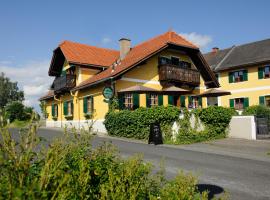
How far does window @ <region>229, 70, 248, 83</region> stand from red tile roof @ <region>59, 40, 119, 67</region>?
12428 mm

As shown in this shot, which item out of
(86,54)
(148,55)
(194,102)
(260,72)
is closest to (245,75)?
(260,72)

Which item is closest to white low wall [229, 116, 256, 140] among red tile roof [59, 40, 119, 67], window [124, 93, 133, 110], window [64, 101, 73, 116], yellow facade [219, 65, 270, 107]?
window [124, 93, 133, 110]

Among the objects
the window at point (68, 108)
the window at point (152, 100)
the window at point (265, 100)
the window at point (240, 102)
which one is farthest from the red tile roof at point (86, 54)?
the window at point (265, 100)

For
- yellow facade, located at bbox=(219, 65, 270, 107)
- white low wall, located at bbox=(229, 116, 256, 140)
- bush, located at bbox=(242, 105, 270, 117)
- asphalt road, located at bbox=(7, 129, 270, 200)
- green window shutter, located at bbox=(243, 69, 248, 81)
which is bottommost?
asphalt road, located at bbox=(7, 129, 270, 200)

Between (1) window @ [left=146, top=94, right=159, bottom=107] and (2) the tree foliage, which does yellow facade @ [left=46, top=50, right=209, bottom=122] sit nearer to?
(1) window @ [left=146, top=94, right=159, bottom=107]

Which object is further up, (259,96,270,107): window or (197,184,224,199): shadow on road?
(259,96,270,107): window

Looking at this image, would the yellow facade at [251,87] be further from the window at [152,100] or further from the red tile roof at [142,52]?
the window at [152,100]

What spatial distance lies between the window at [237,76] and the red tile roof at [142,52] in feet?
31.2

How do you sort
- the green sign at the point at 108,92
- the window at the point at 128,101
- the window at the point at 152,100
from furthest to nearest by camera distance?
→ the window at the point at 152,100
the window at the point at 128,101
the green sign at the point at 108,92

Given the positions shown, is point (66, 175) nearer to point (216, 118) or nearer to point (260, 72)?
point (216, 118)

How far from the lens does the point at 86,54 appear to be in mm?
27672

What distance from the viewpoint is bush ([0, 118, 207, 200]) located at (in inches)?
92.4

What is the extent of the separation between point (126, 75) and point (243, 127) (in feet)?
27.4

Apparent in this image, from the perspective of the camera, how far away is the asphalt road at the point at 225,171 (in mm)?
6812
